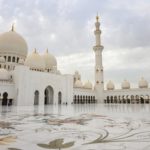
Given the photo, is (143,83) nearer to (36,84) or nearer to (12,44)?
(36,84)

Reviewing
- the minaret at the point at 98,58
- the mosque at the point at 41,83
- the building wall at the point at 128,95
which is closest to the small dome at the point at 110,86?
the mosque at the point at 41,83

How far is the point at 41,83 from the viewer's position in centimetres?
2162

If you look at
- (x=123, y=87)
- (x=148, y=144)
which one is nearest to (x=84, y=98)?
(x=123, y=87)

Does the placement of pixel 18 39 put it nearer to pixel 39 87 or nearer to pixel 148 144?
pixel 39 87

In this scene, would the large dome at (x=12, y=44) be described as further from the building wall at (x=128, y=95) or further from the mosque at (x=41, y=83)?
the building wall at (x=128, y=95)

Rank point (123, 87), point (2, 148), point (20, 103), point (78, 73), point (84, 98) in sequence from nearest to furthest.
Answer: point (2, 148)
point (20, 103)
point (84, 98)
point (123, 87)
point (78, 73)

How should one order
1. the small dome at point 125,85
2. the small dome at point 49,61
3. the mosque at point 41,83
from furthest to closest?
the small dome at point 125,85 → the small dome at point 49,61 → the mosque at point 41,83

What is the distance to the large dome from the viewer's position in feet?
79.3

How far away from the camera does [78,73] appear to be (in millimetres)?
40594

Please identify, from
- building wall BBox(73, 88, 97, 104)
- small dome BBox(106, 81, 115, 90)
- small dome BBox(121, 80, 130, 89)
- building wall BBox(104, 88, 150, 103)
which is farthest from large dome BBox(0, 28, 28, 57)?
small dome BBox(121, 80, 130, 89)

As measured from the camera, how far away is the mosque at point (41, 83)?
760 inches

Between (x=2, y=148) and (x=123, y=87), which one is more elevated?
(x=123, y=87)

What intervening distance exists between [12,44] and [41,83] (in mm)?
7307

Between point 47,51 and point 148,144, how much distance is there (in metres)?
29.3
